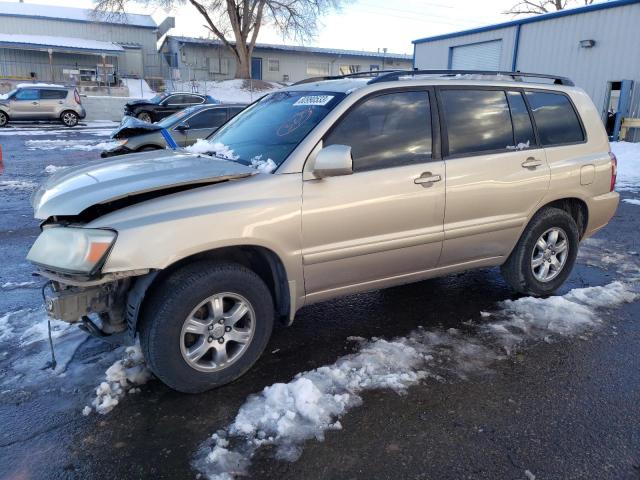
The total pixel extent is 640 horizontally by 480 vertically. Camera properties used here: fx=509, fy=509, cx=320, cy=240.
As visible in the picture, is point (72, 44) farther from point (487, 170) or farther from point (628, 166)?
point (487, 170)

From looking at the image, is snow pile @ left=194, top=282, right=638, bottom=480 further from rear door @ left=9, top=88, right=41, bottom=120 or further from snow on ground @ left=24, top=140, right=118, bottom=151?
rear door @ left=9, top=88, right=41, bottom=120

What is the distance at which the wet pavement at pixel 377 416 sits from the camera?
2.48 metres

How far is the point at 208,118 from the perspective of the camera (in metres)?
11.1

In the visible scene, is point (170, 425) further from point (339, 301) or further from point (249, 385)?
point (339, 301)

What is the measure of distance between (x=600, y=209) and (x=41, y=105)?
2396cm

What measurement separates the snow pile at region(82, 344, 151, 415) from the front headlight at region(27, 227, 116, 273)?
83cm

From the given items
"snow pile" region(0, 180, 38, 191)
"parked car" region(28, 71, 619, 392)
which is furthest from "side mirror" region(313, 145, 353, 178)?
"snow pile" region(0, 180, 38, 191)

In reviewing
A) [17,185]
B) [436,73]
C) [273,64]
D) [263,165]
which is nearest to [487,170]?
[436,73]

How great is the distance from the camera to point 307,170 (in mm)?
3236

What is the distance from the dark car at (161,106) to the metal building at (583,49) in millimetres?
12066

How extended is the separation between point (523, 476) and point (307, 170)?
2053mm

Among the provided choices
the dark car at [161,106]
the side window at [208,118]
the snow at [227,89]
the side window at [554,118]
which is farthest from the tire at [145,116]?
the side window at [554,118]

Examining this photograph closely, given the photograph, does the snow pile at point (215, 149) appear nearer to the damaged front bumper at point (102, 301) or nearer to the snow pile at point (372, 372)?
the damaged front bumper at point (102, 301)

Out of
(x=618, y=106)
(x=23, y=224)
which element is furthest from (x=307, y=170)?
(x=618, y=106)
